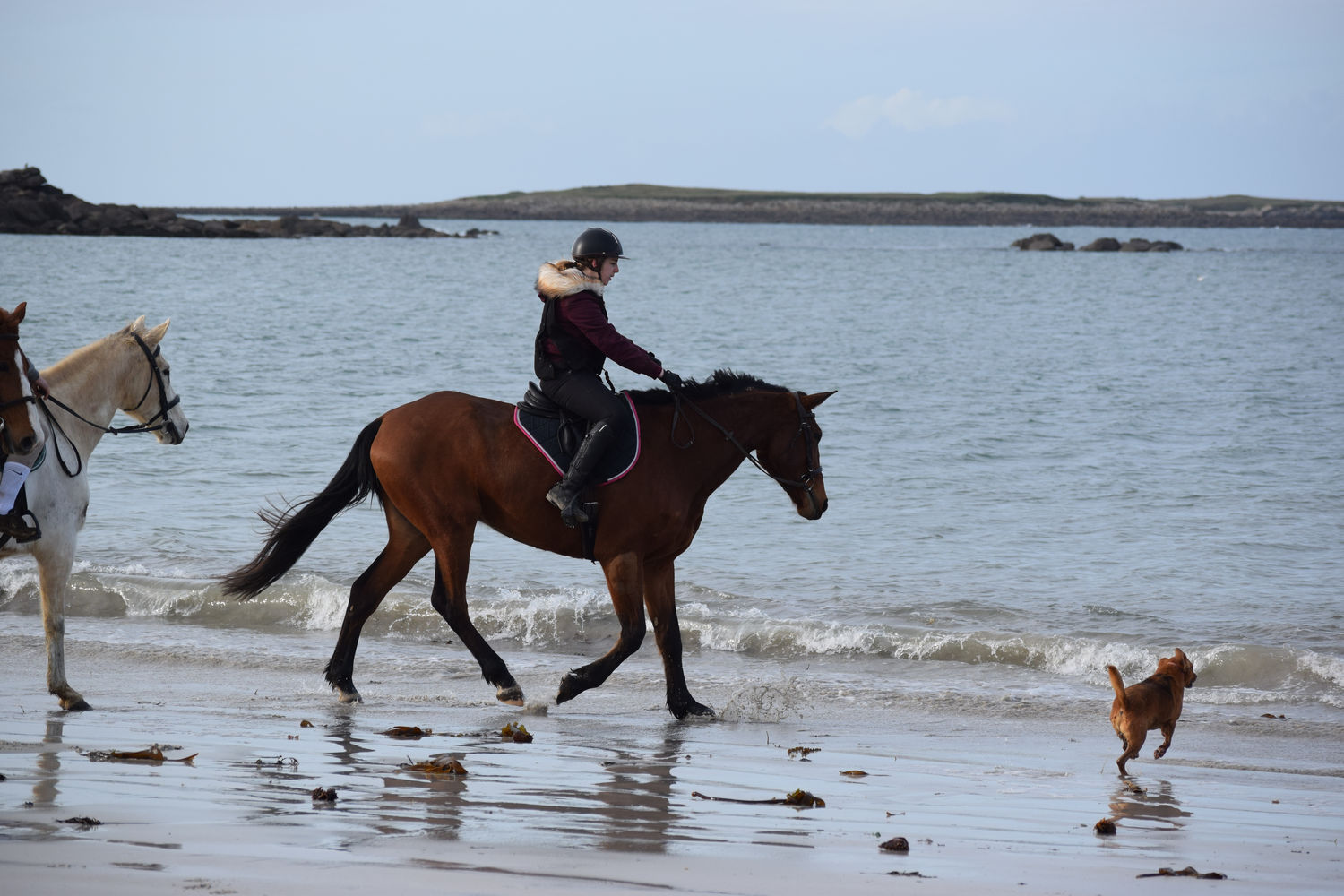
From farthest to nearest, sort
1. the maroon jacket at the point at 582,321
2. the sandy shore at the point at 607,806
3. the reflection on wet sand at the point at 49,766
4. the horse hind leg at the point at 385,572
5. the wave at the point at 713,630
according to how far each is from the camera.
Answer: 1. the wave at the point at 713,630
2. the horse hind leg at the point at 385,572
3. the maroon jacket at the point at 582,321
4. the reflection on wet sand at the point at 49,766
5. the sandy shore at the point at 607,806

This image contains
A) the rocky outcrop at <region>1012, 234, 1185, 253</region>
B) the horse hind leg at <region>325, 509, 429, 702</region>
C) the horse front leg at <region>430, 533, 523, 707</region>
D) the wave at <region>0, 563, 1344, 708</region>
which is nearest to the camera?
the horse front leg at <region>430, 533, 523, 707</region>

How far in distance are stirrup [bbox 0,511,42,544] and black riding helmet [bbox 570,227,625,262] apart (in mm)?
3290

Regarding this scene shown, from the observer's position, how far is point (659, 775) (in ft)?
20.1

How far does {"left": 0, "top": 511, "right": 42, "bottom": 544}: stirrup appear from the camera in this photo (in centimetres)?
681

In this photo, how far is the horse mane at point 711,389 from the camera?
808 cm

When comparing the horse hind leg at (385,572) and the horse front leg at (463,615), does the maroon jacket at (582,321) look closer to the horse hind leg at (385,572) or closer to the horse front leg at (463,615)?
the horse front leg at (463,615)

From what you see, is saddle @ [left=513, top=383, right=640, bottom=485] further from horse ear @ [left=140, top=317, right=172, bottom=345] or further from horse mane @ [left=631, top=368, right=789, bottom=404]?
horse ear @ [left=140, top=317, right=172, bottom=345]

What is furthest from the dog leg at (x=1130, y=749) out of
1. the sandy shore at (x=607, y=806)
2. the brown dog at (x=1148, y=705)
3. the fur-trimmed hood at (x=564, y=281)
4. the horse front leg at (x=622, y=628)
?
the fur-trimmed hood at (x=564, y=281)

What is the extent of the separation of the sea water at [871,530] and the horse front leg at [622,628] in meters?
0.86

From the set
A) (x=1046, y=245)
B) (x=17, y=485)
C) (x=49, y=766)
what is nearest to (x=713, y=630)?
(x=17, y=485)

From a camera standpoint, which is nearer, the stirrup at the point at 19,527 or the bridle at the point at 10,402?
the bridle at the point at 10,402

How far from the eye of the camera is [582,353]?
7.80 metres

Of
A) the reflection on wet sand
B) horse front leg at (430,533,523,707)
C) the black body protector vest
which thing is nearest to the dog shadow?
horse front leg at (430,533,523,707)

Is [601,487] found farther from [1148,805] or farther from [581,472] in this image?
[1148,805]
